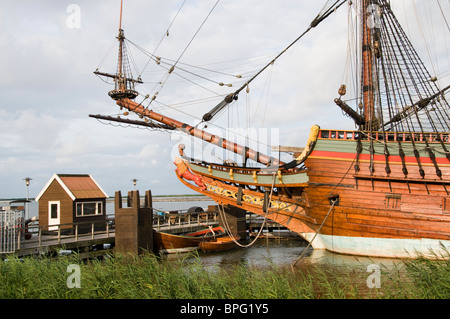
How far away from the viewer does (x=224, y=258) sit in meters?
18.1

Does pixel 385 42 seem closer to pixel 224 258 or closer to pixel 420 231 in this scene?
pixel 420 231

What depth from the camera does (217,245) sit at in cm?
2006

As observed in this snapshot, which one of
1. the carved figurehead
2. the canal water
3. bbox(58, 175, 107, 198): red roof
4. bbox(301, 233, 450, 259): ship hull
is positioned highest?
the carved figurehead

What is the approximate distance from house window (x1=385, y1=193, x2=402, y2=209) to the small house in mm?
12770

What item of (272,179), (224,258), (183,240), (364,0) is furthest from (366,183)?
(364,0)

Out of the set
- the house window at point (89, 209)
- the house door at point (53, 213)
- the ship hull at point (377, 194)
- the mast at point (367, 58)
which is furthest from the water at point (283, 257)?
the mast at point (367, 58)

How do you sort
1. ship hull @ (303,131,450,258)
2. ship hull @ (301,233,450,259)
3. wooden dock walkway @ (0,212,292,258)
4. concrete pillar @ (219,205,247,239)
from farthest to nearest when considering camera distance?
concrete pillar @ (219,205,247,239) → ship hull @ (303,131,450,258) → ship hull @ (301,233,450,259) → wooden dock walkway @ (0,212,292,258)

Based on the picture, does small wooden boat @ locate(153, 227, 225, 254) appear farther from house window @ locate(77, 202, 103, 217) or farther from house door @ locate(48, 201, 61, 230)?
house door @ locate(48, 201, 61, 230)

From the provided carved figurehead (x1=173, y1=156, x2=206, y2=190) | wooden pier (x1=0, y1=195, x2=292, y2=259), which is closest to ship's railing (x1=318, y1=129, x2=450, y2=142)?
carved figurehead (x1=173, y1=156, x2=206, y2=190)

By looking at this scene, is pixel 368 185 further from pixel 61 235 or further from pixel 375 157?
pixel 61 235

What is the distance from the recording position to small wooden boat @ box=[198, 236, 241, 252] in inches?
771

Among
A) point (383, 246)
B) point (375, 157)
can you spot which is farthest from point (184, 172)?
point (383, 246)

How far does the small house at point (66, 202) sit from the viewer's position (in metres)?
18.7

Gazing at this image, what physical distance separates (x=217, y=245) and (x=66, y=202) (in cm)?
772
